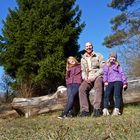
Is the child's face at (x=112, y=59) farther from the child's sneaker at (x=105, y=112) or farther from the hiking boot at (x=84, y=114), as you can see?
the hiking boot at (x=84, y=114)

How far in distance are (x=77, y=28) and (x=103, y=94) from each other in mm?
11272

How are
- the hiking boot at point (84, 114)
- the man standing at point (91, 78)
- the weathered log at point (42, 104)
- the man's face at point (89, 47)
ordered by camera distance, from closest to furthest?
the hiking boot at point (84, 114)
the man standing at point (91, 78)
the man's face at point (89, 47)
the weathered log at point (42, 104)

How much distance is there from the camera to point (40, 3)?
22.2 meters

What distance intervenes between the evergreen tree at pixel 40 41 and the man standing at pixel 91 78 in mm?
8896

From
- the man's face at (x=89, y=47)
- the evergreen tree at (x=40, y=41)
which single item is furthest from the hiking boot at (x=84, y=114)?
the evergreen tree at (x=40, y=41)

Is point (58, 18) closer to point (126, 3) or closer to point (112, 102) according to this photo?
point (126, 3)

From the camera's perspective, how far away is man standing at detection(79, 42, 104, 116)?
1112cm

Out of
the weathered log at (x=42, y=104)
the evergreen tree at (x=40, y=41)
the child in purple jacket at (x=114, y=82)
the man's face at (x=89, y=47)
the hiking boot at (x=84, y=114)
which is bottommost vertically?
the hiking boot at (x=84, y=114)

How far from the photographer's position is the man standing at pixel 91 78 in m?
11.1

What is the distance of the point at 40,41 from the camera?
21.3 metres

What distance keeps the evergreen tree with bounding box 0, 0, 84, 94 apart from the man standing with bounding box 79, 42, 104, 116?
890 cm

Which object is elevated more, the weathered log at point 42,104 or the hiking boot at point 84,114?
the weathered log at point 42,104

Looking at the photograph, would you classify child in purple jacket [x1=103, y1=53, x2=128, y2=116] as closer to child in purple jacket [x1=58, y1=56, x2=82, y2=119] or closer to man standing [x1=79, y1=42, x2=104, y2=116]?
man standing [x1=79, y1=42, x2=104, y2=116]

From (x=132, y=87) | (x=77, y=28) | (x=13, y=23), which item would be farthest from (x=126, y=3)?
(x=132, y=87)
